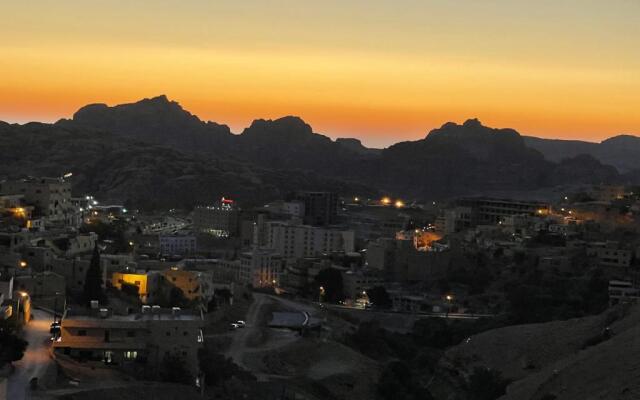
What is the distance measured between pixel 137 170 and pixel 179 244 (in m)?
56.7

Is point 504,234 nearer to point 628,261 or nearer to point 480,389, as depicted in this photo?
point 628,261

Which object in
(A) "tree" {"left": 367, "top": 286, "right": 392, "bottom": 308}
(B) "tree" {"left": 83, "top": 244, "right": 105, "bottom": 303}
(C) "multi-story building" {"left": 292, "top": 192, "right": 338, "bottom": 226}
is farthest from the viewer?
(C) "multi-story building" {"left": 292, "top": 192, "right": 338, "bottom": 226}

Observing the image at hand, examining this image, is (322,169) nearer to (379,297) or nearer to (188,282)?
(379,297)

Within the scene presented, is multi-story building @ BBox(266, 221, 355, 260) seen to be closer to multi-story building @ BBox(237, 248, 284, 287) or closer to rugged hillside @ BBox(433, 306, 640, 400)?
multi-story building @ BBox(237, 248, 284, 287)

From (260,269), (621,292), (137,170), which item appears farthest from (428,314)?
(137,170)

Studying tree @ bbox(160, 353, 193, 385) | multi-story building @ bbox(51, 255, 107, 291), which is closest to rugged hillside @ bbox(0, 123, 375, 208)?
multi-story building @ bbox(51, 255, 107, 291)

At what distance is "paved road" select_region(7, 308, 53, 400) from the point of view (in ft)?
75.8

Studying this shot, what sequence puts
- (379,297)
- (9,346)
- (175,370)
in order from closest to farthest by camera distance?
(9,346) < (175,370) < (379,297)

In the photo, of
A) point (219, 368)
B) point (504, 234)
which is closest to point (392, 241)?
point (504, 234)

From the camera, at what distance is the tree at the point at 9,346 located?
24.8 meters

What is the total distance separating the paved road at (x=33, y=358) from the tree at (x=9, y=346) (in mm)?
202

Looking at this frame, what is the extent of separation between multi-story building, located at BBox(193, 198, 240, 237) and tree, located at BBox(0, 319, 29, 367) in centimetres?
5971

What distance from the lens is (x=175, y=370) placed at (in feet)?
90.8

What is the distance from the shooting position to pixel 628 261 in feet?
184
